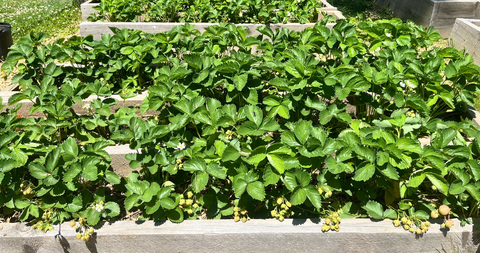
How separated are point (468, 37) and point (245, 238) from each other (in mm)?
3324

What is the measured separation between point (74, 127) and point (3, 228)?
0.70 m

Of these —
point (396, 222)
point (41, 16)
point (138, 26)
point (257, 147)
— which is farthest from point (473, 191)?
point (41, 16)

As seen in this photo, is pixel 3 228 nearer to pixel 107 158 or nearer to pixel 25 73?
pixel 107 158

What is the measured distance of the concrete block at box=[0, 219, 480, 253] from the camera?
175 cm

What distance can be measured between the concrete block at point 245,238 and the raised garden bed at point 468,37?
7.98 ft

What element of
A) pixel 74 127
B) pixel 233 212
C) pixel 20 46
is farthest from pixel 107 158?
pixel 20 46

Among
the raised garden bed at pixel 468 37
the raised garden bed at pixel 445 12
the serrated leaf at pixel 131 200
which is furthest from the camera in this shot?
the raised garden bed at pixel 445 12

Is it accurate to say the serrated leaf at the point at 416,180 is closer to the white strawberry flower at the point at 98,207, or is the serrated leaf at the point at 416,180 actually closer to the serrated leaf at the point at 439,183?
the serrated leaf at the point at 439,183

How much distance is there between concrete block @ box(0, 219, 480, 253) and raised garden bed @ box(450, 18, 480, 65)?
243 cm

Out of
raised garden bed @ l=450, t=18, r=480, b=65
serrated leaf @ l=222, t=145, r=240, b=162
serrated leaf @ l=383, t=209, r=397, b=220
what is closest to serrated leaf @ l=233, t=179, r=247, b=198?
serrated leaf @ l=222, t=145, r=240, b=162

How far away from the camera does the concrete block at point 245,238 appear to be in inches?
69.1

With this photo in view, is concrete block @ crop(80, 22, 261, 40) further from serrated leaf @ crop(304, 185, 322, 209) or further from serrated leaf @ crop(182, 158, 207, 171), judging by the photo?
serrated leaf @ crop(304, 185, 322, 209)

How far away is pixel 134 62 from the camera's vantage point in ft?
8.76

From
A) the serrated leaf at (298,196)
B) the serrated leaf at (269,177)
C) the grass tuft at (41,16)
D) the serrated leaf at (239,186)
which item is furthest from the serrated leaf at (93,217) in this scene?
the grass tuft at (41,16)
